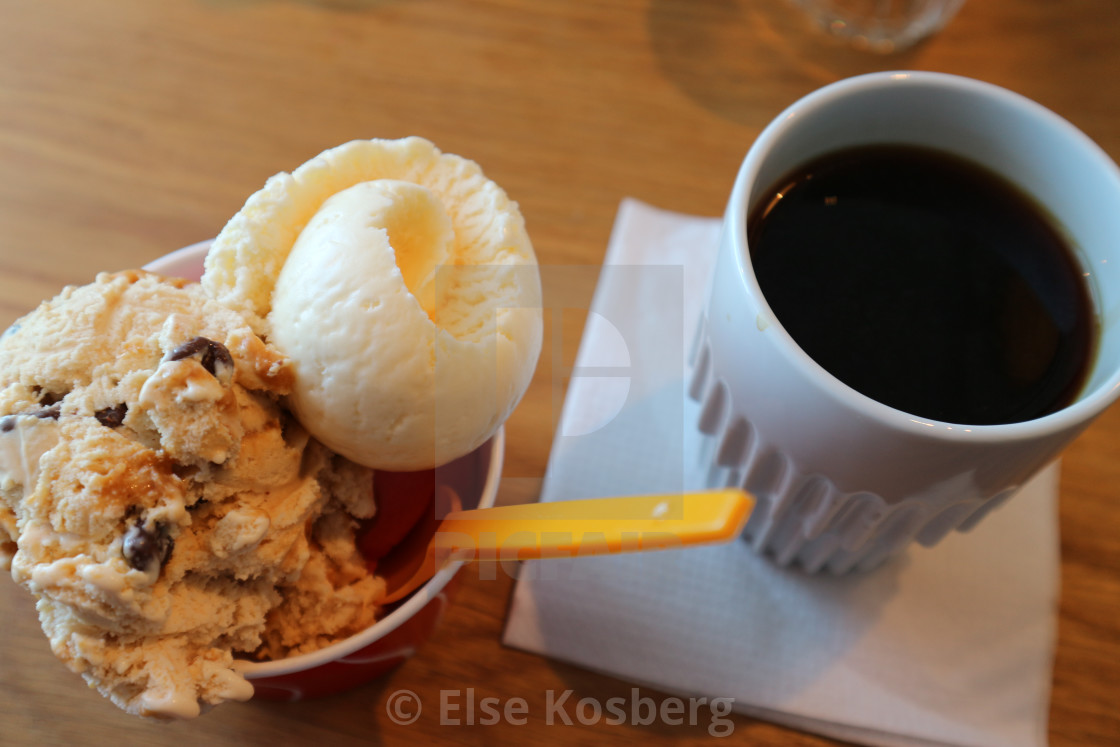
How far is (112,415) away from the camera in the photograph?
0.36 m

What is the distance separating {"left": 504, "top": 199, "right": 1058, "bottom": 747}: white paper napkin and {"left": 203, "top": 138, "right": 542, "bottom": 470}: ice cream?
0.17 meters

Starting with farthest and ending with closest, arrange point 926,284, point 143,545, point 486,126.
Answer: point 486,126
point 926,284
point 143,545

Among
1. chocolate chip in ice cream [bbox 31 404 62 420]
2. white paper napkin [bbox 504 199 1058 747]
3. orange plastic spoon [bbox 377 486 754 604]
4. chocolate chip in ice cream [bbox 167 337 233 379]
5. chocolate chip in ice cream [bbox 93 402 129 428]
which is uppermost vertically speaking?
chocolate chip in ice cream [bbox 167 337 233 379]

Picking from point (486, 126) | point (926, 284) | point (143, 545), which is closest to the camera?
point (143, 545)

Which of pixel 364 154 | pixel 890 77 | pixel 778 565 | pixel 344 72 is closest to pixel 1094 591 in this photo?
pixel 778 565

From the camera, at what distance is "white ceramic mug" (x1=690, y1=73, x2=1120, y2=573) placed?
1.27 ft

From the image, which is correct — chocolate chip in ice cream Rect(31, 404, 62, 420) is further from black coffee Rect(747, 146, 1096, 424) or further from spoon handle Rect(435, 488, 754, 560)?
black coffee Rect(747, 146, 1096, 424)

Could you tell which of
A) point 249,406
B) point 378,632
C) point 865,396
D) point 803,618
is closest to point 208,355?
point 249,406

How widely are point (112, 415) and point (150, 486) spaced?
41mm

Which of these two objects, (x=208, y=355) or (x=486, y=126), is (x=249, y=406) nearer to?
(x=208, y=355)

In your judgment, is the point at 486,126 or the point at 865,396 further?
the point at 486,126

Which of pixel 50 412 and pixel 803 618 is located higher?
pixel 50 412

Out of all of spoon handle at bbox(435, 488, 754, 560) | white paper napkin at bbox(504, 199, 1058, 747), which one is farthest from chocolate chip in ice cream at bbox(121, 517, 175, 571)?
white paper napkin at bbox(504, 199, 1058, 747)

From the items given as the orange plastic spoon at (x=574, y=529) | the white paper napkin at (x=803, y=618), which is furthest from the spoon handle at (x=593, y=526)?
the white paper napkin at (x=803, y=618)
